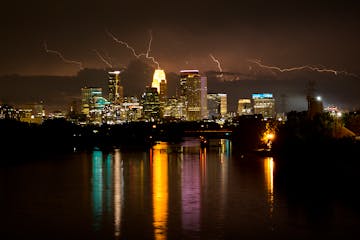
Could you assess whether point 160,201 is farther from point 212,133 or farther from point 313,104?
point 212,133

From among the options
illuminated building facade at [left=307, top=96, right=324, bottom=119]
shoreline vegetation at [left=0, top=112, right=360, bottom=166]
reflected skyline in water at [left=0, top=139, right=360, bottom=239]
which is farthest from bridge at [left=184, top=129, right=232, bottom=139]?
reflected skyline in water at [left=0, top=139, right=360, bottom=239]

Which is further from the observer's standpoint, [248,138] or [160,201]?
[248,138]

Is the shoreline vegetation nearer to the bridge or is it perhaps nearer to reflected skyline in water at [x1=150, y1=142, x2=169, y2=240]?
the bridge

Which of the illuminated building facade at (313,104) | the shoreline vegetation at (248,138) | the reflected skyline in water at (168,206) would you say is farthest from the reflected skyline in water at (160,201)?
the illuminated building facade at (313,104)

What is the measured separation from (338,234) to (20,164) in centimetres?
3180

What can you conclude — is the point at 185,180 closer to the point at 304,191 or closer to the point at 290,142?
the point at 304,191

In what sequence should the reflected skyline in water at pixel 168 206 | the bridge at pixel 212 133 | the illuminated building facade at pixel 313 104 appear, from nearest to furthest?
the reflected skyline in water at pixel 168 206
the illuminated building facade at pixel 313 104
the bridge at pixel 212 133

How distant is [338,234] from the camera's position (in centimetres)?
1808

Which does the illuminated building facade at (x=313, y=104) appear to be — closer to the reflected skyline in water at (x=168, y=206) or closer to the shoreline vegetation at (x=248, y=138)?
the shoreline vegetation at (x=248, y=138)

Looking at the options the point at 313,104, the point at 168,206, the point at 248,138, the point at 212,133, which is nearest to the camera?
the point at 168,206

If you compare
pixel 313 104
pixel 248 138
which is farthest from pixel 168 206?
pixel 248 138

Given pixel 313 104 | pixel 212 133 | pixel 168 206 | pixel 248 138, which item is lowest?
pixel 168 206

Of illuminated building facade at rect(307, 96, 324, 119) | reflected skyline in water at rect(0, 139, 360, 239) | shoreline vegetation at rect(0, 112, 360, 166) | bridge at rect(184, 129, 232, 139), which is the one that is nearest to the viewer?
reflected skyline in water at rect(0, 139, 360, 239)

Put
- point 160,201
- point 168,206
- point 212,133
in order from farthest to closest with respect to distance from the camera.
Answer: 1. point 212,133
2. point 160,201
3. point 168,206
